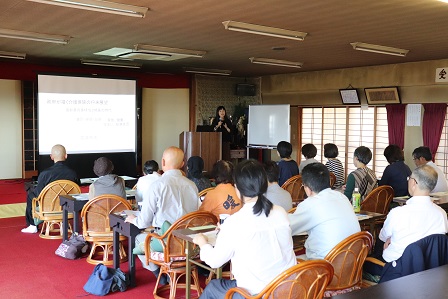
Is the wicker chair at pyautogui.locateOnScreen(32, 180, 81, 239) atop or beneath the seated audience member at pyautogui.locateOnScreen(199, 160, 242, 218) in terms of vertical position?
beneath

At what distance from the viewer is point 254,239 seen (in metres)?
2.47

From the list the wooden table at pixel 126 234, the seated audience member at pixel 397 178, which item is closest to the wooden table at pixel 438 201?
the seated audience member at pixel 397 178

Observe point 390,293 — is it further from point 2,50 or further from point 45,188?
point 2,50

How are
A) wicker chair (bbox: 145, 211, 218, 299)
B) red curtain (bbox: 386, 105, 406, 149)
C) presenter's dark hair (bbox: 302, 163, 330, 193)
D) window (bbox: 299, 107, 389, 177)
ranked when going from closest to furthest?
presenter's dark hair (bbox: 302, 163, 330, 193)
wicker chair (bbox: 145, 211, 218, 299)
red curtain (bbox: 386, 105, 406, 149)
window (bbox: 299, 107, 389, 177)

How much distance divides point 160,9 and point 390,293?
394cm

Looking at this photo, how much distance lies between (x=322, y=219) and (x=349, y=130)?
7970 mm

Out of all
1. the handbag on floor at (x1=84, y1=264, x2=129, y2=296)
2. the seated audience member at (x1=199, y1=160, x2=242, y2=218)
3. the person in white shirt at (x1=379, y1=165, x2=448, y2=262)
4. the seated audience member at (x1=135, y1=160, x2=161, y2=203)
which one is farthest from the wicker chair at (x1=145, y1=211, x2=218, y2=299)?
the person in white shirt at (x1=379, y1=165, x2=448, y2=262)

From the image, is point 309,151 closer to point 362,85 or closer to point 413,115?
point 413,115

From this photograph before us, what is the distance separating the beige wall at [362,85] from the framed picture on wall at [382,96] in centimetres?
11

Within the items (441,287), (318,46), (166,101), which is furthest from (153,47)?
(441,287)

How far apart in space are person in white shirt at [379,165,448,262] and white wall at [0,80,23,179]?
32.0 ft

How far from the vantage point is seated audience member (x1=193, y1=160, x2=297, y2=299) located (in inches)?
97.8

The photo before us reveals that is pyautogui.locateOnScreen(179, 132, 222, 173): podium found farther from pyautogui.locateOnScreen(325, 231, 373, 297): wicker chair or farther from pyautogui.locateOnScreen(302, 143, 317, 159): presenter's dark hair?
pyautogui.locateOnScreen(325, 231, 373, 297): wicker chair

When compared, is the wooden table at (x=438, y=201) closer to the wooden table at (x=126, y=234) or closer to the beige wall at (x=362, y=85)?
the wooden table at (x=126, y=234)
